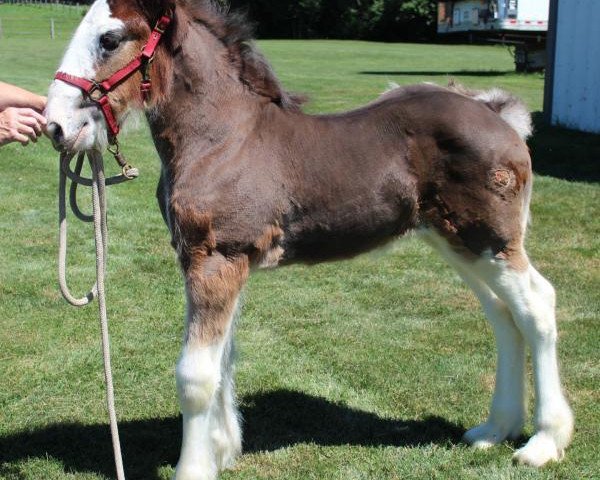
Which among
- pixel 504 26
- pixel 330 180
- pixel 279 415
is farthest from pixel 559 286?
pixel 504 26

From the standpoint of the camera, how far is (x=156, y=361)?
19.1 ft

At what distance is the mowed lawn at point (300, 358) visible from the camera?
4496 millimetres

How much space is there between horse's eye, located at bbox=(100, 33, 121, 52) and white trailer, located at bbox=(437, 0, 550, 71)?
26437mm

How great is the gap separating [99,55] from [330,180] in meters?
1.22

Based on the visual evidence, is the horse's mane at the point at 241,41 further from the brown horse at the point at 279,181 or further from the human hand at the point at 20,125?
the human hand at the point at 20,125

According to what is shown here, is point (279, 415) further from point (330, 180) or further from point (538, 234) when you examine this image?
point (538, 234)

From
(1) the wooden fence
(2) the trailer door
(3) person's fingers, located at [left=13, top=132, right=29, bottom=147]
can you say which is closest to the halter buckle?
(3) person's fingers, located at [left=13, top=132, right=29, bottom=147]

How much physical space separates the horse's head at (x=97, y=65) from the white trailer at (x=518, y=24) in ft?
86.5

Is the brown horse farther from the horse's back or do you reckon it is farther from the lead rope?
the lead rope

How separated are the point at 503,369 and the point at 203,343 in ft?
5.40

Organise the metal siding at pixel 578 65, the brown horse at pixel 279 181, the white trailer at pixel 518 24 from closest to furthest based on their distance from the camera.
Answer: the brown horse at pixel 279 181 → the metal siding at pixel 578 65 → the white trailer at pixel 518 24

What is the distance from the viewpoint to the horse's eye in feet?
12.2

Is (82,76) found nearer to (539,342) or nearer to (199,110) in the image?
(199,110)

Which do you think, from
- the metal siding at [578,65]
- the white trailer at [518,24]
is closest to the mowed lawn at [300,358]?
the metal siding at [578,65]
